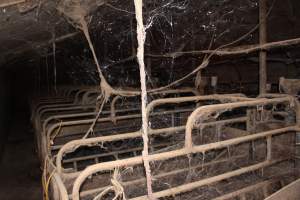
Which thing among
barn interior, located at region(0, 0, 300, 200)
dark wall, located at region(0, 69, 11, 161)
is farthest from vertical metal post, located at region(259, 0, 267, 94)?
dark wall, located at region(0, 69, 11, 161)

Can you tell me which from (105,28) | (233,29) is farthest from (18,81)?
(233,29)

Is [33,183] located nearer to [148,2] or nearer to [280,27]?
[148,2]

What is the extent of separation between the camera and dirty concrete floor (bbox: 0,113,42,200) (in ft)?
17.3

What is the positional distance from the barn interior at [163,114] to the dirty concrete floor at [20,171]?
0.03 metres

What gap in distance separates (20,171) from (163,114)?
3.77 m

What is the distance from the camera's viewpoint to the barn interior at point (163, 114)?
2.33m

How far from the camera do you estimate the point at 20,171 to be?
6371 mm

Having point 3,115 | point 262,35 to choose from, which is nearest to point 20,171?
point 3,115

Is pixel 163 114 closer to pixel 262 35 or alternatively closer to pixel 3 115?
pixel 262 35

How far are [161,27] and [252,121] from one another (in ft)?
9.71

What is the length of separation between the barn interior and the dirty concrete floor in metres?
0.03

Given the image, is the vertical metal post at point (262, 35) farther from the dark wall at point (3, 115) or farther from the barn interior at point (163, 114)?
the dark wall at point (3, 115)

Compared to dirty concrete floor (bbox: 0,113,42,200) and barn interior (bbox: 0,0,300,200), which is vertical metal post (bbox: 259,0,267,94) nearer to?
barn interior (bbox: 0,0,300,200)

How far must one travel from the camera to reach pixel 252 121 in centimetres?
350
